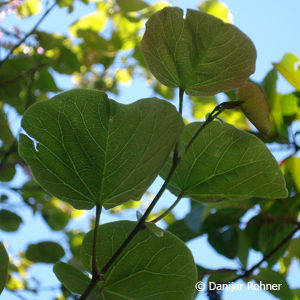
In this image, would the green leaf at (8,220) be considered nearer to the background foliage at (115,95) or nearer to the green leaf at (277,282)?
the background foliage at (115,95)

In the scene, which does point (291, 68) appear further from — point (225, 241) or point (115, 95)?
point (115, 95)

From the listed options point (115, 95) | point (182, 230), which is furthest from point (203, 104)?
point (182, 230)

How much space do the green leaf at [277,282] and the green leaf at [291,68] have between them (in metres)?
0.31

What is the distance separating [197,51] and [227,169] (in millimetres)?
126

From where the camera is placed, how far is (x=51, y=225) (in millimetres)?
1198

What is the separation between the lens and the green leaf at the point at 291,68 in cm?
62

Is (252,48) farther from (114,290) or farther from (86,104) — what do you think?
(114,290)

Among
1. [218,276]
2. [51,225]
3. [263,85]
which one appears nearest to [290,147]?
[263,85]

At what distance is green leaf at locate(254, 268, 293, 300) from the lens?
2.29 feet

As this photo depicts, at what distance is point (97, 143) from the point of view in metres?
0.37

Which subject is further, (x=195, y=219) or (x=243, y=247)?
(x=243, y=247)

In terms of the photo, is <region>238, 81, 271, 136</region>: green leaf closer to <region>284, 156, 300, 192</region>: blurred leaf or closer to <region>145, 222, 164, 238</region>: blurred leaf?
<region>145, 222, 164, 238</region>: blurred leaf

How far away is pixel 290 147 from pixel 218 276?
273 mm

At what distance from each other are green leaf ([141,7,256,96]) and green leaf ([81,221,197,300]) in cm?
15
